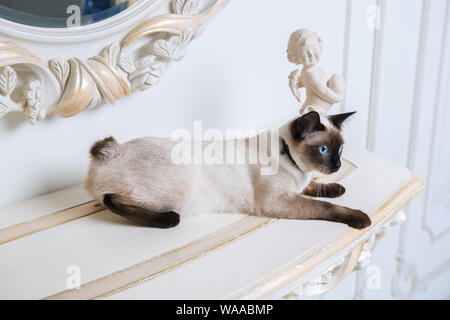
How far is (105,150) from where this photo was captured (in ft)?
2.31

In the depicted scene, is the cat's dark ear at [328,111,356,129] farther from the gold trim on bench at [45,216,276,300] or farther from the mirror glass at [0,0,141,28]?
the mirror glass at [0,0,141,28]

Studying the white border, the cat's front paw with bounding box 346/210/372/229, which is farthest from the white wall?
the cat's front paw with bounding box 346/210/372/229

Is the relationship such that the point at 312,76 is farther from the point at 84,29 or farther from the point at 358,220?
the point at 84,29

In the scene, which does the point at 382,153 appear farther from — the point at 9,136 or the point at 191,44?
the point at 9,136

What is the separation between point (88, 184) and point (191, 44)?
38 cm

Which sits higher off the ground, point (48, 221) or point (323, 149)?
point (323, 149)

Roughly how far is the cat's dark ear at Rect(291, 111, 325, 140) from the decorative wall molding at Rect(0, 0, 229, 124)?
295mm

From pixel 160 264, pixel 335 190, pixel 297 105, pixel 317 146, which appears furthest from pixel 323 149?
pixel 297 105

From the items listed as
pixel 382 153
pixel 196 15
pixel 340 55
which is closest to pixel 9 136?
pixel 196 15

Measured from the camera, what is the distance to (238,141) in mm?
798

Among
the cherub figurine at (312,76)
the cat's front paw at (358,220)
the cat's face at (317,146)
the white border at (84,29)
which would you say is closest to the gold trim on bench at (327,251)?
the cat's front paw at (358,220)

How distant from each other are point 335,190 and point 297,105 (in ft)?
1.32
